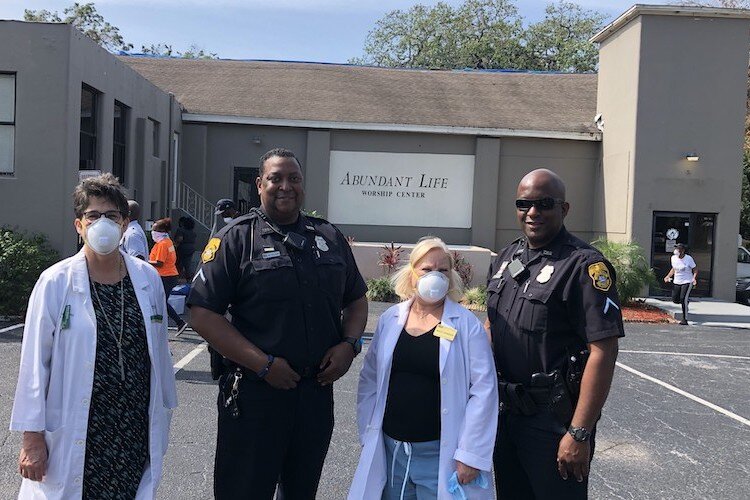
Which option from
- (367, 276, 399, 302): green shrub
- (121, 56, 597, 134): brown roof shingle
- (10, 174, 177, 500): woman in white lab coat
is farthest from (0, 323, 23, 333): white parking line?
(121, 56, 597, 134): brown roof shingle

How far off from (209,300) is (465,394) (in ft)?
3.79

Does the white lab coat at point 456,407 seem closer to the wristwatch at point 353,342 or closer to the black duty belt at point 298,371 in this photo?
the wristwatch at point 353,342

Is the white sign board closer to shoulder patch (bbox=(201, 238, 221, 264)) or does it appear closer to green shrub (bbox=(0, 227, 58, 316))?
green shrub (bbox=(0, 227, 58, 316))

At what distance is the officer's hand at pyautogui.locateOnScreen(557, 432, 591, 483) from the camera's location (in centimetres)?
285

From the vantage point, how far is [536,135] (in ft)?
67.2

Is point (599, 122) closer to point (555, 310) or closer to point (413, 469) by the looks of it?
point (555, 310)

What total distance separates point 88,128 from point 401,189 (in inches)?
374

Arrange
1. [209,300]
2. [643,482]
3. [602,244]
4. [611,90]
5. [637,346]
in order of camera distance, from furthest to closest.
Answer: [611,90] < [602,244] < [637,346] < [643,482] < [209,300]

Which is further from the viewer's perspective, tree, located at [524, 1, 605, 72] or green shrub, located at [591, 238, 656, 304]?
tree, located at [524, 1, 605, 72]

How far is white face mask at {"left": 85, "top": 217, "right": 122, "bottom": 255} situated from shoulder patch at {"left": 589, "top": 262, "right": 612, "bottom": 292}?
199cm

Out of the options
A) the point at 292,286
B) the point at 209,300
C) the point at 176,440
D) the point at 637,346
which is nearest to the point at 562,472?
the point at 292,286

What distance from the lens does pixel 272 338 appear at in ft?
9.88

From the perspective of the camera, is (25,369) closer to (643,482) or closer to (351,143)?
(643,482)

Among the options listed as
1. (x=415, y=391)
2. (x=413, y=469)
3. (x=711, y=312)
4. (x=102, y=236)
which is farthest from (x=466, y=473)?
(x=711, y=312)
